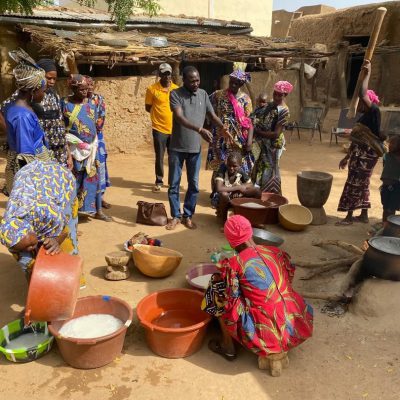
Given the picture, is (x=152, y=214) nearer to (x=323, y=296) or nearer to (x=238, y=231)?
(x=323, y=296)

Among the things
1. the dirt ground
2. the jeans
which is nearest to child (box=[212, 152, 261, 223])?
the jeans

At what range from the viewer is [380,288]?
10.3 ft

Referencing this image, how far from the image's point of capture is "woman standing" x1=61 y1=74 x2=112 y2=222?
14.5 feet

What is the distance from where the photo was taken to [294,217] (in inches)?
200

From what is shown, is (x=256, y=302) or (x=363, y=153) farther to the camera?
(x=363, y=153)

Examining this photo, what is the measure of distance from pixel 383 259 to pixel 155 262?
1864 mm

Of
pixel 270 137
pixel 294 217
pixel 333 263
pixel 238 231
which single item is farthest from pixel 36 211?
pixel 270 137

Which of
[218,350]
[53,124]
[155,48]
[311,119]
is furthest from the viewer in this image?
[311,119]

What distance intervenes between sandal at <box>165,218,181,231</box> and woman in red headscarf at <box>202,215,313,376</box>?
2218 mm

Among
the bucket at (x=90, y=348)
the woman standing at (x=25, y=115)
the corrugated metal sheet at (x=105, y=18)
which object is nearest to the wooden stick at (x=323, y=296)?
the bucket at (x=90, y=348)

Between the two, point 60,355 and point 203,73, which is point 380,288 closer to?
point 60,355

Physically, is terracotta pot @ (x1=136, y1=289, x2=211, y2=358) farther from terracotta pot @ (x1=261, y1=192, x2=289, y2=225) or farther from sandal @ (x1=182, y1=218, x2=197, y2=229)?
terracotta pot @ (x1=261, y1=192, x2=289, y2=225)

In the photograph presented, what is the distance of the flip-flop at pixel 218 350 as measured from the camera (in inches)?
110

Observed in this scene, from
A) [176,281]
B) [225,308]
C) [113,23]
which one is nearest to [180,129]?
[176,281]
